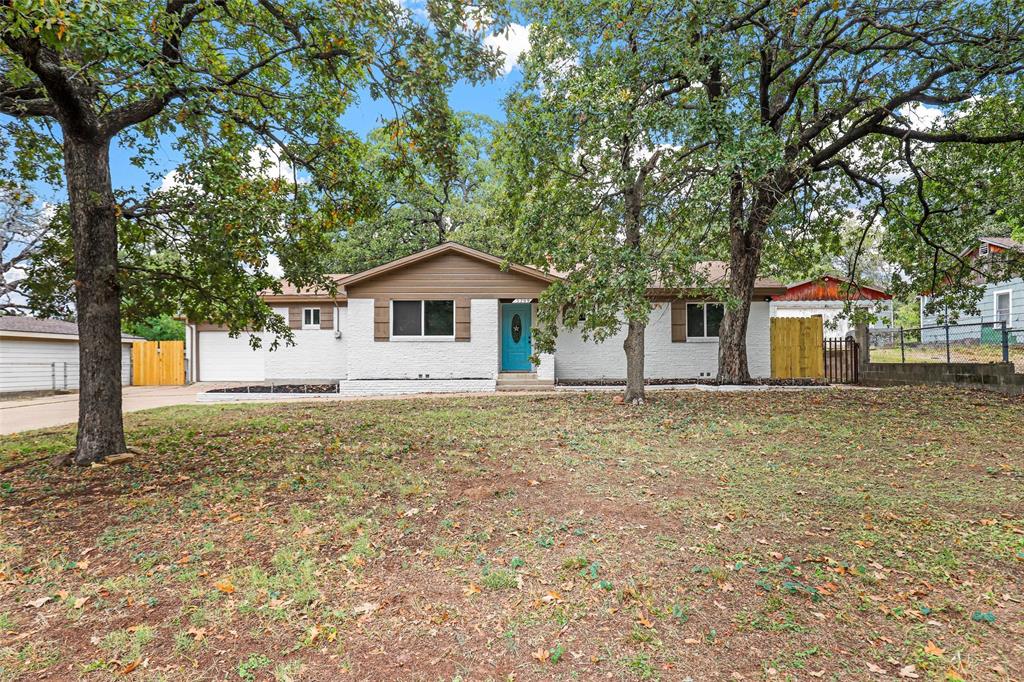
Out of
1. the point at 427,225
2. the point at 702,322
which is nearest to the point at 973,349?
the point at 702,322

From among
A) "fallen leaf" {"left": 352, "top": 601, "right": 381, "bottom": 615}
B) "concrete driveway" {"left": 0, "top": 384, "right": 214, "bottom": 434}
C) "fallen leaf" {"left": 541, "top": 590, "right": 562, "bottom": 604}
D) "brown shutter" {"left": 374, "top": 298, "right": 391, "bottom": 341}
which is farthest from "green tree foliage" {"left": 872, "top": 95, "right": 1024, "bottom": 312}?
"concrete driveway" {"left": 0, "top": 384, "right": 214, "bottom": 434}

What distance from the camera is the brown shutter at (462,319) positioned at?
15266mm

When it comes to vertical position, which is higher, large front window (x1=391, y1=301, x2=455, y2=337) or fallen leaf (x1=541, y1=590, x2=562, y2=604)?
large front window (x1=391, y1=301, x2=455, y2=337)

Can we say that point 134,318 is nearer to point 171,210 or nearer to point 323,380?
point 171,210

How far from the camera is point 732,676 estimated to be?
102 inches

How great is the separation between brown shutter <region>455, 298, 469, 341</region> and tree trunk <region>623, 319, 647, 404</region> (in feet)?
18.6

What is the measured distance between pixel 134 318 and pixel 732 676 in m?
7.71

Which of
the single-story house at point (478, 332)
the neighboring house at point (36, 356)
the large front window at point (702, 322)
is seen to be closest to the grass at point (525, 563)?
the single-story house at point (478, 332)

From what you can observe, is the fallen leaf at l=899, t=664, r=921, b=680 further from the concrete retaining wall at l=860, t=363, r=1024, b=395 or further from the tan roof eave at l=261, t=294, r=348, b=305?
the tan roof eave at l=261, t=294, r=348, b=305

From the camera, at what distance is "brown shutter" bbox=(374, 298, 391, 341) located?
15.2 metres

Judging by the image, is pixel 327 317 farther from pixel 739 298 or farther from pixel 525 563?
pixel 525 563

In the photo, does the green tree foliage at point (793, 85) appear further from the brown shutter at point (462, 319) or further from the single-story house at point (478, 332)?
the brown shutter at point (462, 319)

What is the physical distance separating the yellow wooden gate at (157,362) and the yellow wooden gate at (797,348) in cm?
2119

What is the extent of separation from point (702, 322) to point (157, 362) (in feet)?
66.2
